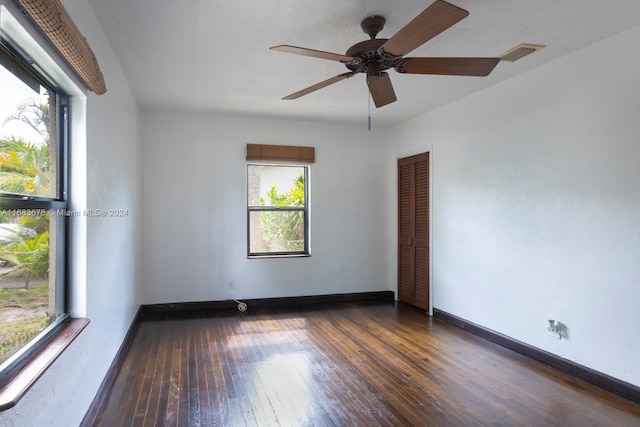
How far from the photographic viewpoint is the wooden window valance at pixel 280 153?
5.09 m

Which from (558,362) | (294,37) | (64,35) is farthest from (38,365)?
(558,362)

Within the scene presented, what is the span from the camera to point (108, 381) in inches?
109

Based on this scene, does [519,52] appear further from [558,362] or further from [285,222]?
[285,222]

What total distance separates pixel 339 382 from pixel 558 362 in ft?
5.97

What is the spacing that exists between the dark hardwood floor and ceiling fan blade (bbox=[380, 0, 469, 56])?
2.20 meters

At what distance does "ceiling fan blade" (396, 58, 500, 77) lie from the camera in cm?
232

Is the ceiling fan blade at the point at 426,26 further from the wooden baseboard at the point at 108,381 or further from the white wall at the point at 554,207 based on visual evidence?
the wooden baseboard at the point at 108,381

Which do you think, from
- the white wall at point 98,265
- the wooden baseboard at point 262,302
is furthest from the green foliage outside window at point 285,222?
the white wall at point 98,265

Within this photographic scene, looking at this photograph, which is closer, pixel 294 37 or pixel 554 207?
pixel 294 37

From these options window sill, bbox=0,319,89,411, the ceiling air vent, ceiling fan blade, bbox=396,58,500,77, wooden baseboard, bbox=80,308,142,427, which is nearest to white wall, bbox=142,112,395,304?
wooden baseboard, bbox=80,308,142,427

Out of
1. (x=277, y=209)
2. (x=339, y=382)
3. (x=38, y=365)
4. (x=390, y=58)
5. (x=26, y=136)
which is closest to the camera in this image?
(x=38, y=365)

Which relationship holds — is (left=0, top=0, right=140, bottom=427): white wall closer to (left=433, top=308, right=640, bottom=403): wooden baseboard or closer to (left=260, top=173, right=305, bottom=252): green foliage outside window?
(left=260, top=173, right=305, bottom=252): green foliage outside window

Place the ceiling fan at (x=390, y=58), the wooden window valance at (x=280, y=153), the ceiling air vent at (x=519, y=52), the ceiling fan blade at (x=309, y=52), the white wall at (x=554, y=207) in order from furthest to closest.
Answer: the wooden window valance at (x=280, y=153) → the ceiling air vent at (x=519, y=52) → the white wall at (x=554, y=207) → the ceiling fan blade at (x=309, y=52) → the ceiling fan at (x=390, y=58)

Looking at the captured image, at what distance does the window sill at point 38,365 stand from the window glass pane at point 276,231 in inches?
127
